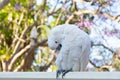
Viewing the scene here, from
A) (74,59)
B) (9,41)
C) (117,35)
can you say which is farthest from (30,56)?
(74,59)

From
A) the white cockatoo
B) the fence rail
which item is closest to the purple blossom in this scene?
the white cockatoo

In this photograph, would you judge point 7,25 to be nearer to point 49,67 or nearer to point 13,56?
point 13,56

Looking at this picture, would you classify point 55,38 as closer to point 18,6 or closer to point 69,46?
point 69,46

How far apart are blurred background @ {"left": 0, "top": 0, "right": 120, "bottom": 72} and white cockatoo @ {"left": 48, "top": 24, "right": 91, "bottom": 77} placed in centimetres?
121

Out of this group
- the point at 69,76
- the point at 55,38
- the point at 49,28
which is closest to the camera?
the point at 69,76

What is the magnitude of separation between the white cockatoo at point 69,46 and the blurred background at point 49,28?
3.96ft

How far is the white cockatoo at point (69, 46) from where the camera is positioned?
1111 millimetres

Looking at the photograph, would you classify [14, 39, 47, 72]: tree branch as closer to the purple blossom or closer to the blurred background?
the blurred background

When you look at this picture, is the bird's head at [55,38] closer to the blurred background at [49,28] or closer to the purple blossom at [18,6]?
the blurred background at [49,28]

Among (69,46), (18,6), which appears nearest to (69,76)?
(69,46)

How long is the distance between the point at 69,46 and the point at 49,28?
1.21 meters

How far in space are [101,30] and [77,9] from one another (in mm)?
290

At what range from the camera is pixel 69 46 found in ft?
3.68

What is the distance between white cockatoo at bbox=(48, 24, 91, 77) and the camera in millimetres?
1111
